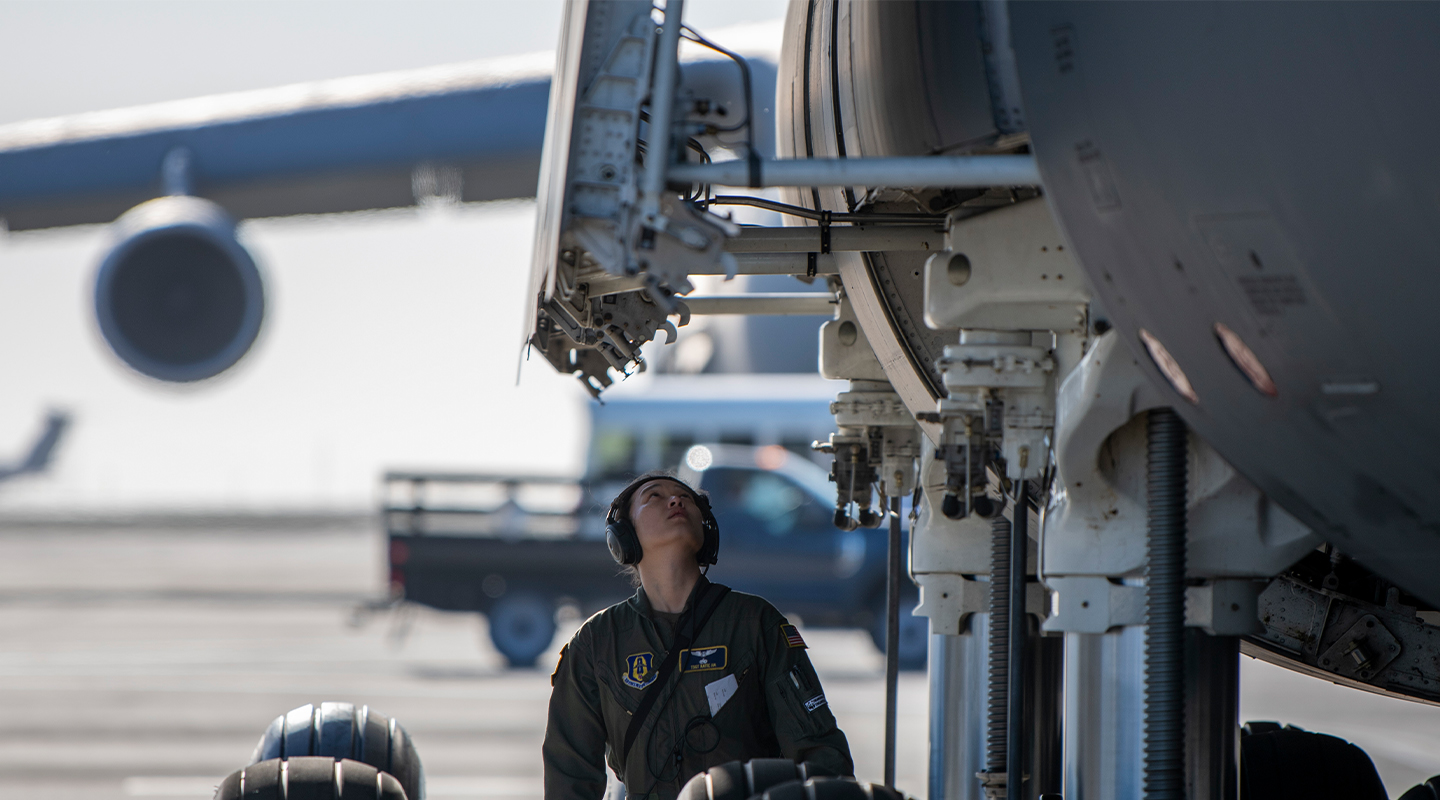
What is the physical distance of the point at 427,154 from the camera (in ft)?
33.2

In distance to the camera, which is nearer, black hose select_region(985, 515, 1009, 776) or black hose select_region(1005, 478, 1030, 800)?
black hose select_region(1005, 478, 1030, 800)

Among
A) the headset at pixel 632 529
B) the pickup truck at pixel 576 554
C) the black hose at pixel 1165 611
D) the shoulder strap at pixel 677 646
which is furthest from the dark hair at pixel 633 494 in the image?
the pickup truck at pixel 576 554

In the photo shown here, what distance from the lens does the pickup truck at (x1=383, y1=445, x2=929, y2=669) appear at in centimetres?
1434

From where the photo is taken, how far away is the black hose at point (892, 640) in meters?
4.45

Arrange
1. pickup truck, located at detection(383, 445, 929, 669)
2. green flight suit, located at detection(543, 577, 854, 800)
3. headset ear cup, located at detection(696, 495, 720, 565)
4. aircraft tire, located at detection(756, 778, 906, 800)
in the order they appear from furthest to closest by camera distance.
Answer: pickup truck, located at detection(383, 445, 929, 669) → headset ear cup, located at detection(696, 495, 720, 565) → green flight suit, located at detection(543, 577, 854, 800) → aircraft tire, located at detection(756, 778, 906, 800)

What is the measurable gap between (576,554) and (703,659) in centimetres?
1093

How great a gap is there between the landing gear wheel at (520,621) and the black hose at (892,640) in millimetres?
9710

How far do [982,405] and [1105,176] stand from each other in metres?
0.85

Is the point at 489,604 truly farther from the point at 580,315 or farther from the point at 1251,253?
the point at 1251,253

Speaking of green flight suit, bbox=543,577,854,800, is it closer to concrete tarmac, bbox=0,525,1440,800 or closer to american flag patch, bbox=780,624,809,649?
american flag patch, bbox=780,624,809,649

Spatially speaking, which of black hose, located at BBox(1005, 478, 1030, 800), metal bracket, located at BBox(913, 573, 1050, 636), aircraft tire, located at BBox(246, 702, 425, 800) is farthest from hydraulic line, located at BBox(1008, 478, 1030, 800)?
aircraft tire, located at BBox(246, 702, 425, 800)

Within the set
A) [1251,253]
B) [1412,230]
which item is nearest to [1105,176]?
[1251,253]

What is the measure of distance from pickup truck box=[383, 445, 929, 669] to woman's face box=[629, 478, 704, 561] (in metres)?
10.2

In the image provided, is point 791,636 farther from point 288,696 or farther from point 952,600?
point 288,696
